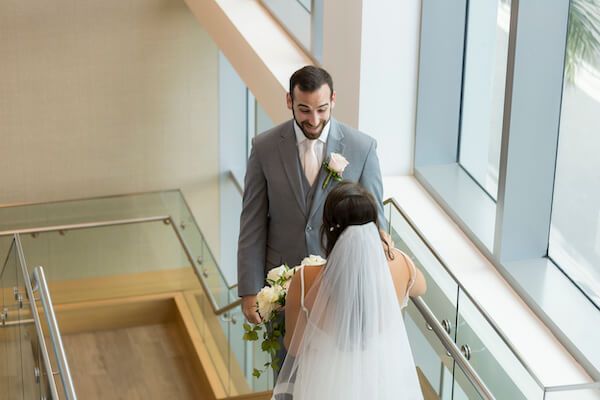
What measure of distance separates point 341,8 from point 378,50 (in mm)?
468

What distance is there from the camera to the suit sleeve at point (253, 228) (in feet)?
11.5

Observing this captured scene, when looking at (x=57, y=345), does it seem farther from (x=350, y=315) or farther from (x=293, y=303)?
(x=350, y=315)

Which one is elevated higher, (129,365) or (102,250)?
(102,250)

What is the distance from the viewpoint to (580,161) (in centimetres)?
414

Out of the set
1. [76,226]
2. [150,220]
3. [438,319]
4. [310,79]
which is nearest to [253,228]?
[310,79]

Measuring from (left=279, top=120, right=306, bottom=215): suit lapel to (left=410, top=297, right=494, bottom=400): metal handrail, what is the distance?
27.2 inches

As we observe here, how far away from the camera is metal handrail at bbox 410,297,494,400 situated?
10.1ft

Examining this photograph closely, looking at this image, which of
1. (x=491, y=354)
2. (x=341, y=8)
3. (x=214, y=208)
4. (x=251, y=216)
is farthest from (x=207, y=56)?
(x=491, y=354)

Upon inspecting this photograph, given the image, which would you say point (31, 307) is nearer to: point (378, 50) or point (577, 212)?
point (378, 50)

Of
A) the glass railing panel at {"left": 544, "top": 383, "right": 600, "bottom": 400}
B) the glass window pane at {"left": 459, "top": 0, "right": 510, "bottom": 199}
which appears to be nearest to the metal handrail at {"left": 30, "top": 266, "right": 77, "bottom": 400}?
the glass railing panel at {"left": 544, "top": 383, "right": 600, "bottom": 400}

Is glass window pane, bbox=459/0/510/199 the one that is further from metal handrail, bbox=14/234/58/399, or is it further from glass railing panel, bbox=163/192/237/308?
glass railing panel, bbox=163/192/237/308

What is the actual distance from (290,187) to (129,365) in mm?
4964

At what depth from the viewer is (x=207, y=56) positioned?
9672mm

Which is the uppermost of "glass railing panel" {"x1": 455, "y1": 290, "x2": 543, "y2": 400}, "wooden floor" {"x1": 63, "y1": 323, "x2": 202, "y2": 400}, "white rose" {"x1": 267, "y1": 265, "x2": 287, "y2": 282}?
"wooden floor" {"x1": 63, "y1": 323, "x2": 202, "y2": 400}
